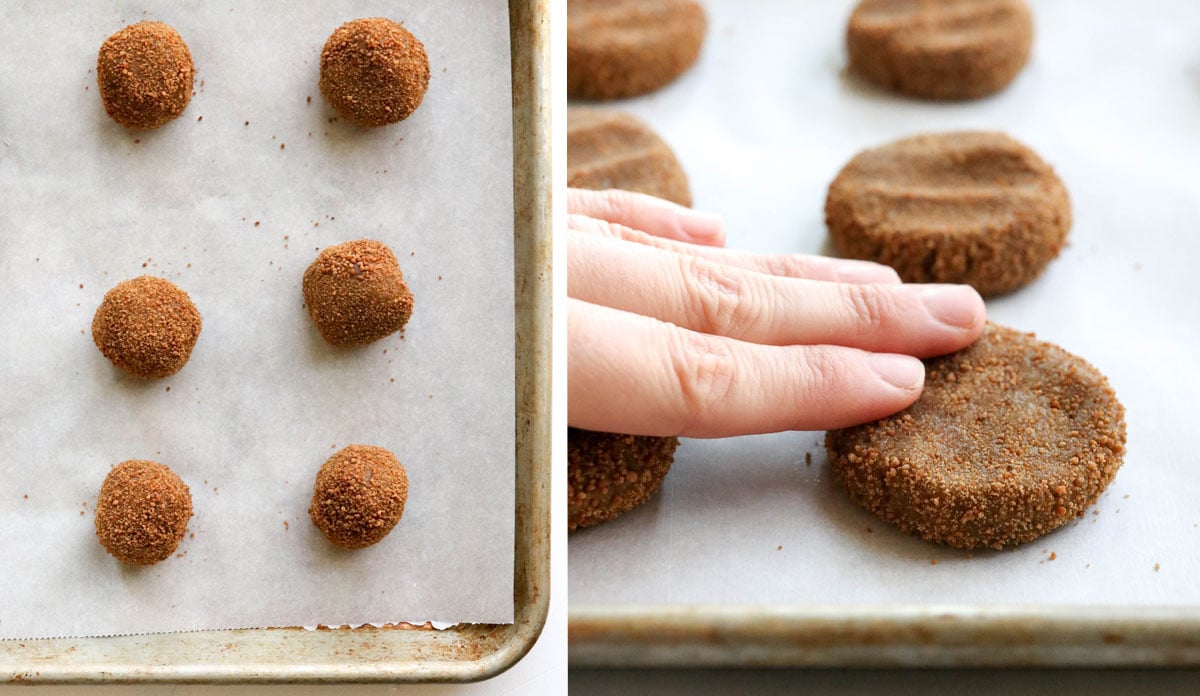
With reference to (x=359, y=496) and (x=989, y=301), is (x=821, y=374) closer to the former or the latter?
(x=989, y=301)

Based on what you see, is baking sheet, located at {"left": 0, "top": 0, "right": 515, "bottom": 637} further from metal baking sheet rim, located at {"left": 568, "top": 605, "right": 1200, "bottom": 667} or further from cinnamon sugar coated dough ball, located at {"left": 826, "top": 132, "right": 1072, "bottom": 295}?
cinnamon sugar coated dough ball, located at {"left": 826, "top": 132, "right": 1072, "bottom": 295}

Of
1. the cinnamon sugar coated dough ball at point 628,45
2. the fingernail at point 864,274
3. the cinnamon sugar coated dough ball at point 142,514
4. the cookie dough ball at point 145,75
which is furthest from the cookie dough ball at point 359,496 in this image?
the cinnamon sugar coated dough ball at point 628,45

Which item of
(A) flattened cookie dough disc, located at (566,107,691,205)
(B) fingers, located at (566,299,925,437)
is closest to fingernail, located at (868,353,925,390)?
(B) fingers, located at (566,299,925,437)

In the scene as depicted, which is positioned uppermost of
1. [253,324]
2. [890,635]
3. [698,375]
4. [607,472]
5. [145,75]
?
[145,75]

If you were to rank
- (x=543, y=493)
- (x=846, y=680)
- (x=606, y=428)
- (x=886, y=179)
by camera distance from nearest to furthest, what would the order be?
(x=543, y=493), (x=606, y=428), (x=846, y=680), (x=886, y=179)

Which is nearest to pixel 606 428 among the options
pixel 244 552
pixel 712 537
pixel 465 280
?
pixel 712 537

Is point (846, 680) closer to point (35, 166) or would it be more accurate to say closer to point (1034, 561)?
point (1034, 561)

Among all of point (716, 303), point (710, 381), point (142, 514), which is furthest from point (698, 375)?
point (142, 514)
